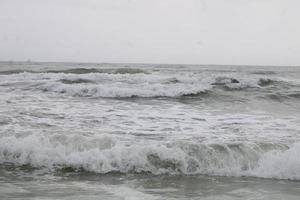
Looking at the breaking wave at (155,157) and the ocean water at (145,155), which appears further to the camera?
the breaking wave at (155,157)

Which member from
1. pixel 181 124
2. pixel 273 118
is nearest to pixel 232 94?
pixel 273 118

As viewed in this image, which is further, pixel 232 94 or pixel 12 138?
pixel 232 94

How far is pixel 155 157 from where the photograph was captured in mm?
5590


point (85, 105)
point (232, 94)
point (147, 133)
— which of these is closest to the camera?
point (147, 133)

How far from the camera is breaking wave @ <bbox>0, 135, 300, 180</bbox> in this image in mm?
5328

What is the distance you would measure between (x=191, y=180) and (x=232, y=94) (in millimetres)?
11808

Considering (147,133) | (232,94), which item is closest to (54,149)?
(147,133)

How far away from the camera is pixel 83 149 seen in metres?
5.89

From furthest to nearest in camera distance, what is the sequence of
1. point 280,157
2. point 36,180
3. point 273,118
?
point 273,118, point 280,157, point 36,180

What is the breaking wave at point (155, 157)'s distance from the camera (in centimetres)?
533

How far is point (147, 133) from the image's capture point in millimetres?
7254

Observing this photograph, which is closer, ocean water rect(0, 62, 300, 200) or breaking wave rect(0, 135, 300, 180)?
ocean water rect(0, 62, 300, 200)

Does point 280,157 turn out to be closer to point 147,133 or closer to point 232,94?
point 147,133

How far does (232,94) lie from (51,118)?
9.61 metres
